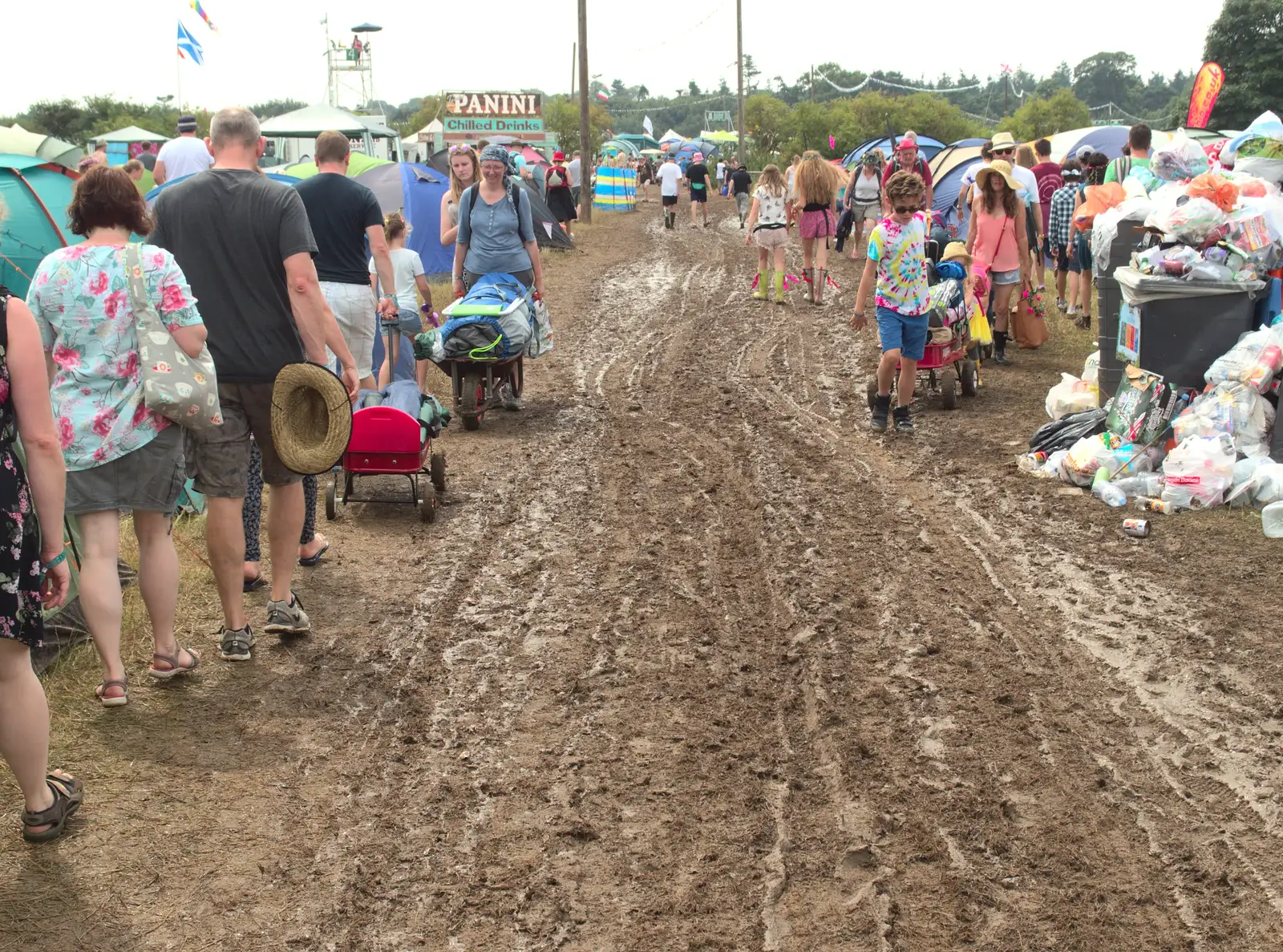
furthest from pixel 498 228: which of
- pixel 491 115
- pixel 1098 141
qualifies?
pixel 491 115

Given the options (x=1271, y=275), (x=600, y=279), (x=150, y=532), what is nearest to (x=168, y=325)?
(x=150, y=532)

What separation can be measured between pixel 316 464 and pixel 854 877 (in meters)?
2.90

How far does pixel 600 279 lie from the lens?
61.8 ft

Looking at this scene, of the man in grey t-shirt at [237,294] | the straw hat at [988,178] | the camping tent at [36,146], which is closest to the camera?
the man in grey t-shirt at [237,294]

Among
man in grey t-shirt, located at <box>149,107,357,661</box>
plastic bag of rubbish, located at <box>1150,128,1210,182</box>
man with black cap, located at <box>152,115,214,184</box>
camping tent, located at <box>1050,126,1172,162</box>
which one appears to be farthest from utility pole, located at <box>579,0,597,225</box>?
man in grey t-shirt, located at <box>149,107,357,661</box>

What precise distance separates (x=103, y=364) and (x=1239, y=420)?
20.1 feet

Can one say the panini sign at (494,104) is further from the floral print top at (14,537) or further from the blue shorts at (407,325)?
the floral print top at (14,537)

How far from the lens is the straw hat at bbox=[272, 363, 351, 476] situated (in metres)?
5.20

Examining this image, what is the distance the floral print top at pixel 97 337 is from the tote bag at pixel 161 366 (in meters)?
0.02

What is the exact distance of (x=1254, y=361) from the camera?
7.24 metres

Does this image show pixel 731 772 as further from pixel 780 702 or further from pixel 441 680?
pixel 441 680

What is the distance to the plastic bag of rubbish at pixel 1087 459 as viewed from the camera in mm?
7609

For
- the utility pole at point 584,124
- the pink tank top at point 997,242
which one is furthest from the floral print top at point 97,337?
the utility pole at point 584,124

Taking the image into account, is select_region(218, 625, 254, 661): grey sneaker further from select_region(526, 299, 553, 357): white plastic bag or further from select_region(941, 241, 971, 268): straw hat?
select_region(941, 241, 971, 268): straw hat
